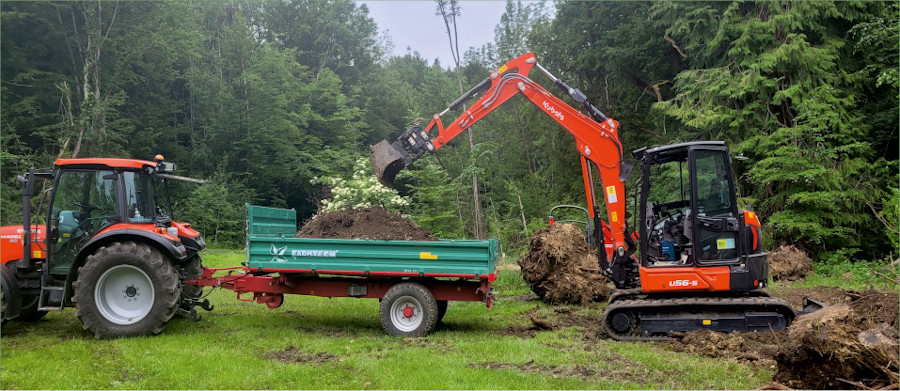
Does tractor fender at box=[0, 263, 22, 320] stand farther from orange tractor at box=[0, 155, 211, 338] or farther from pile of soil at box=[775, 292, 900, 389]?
pile of soil at box=[775, 292, 900, 389]

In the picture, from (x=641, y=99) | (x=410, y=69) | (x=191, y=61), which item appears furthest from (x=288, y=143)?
(x=410, y=69)

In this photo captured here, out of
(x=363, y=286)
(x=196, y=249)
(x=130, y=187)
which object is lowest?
(x=363, y=286)

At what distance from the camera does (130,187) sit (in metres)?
7.42

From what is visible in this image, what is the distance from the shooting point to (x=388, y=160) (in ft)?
27.7

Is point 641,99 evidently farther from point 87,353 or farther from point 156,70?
point 156,70

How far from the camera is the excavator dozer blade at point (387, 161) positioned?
8.44 m

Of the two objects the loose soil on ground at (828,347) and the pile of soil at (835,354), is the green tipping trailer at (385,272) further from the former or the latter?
the pile of soil at (835,354)

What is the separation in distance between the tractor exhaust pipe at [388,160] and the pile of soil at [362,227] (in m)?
0.59

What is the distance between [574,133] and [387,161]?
2962 mm

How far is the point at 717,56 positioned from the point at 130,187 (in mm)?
15805

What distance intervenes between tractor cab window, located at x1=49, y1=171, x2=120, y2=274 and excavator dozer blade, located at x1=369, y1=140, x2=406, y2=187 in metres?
3.51

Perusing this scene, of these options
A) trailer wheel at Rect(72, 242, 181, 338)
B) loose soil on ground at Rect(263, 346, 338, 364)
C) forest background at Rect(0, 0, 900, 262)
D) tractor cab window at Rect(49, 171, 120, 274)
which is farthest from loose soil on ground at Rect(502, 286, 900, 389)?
forest background at Rect(0, 0, 900, 262)

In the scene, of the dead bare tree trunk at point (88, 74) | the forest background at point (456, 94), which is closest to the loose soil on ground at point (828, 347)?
the forest background at point (456, 94)

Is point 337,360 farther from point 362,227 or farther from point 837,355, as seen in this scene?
point 837,355
